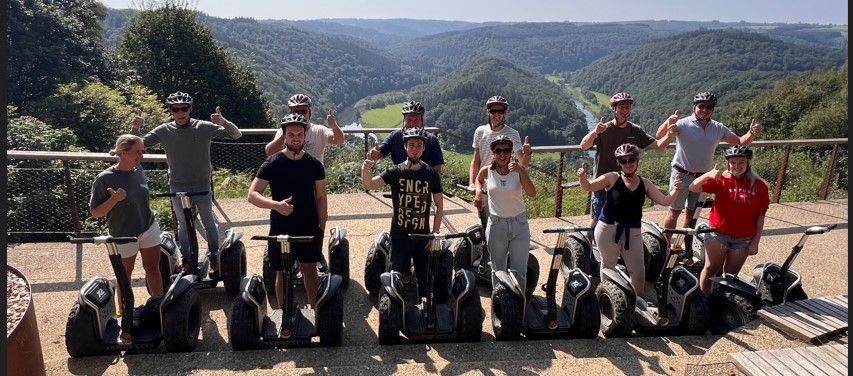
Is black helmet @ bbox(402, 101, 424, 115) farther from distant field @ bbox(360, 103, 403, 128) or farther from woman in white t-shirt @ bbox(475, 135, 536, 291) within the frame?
distant field @ bbox(360, 103, 403, 128)

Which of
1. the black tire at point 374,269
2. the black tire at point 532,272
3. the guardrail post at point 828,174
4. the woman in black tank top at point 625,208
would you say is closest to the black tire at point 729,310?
the woman in black tank top at point 625,208

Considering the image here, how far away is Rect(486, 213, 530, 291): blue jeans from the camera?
461 centimetres

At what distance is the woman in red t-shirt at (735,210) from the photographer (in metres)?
4.61

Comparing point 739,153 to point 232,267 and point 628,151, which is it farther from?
point 232,267

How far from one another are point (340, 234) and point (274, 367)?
171 centimetres

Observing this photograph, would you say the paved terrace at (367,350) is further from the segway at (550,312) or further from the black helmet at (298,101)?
the black helmet at (298,101)

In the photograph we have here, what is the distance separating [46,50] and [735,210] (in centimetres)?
2728

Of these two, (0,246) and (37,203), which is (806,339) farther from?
(37,203)

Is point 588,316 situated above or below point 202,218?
below

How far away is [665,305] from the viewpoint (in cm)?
452

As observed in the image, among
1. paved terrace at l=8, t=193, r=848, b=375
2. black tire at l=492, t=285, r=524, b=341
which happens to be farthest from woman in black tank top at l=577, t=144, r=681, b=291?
black tire at l=492, t=285, r=524, b=341

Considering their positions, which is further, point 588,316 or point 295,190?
point 588,316

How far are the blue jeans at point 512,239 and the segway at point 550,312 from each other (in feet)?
0.73

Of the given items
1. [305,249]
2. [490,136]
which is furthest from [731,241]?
[305,249]
